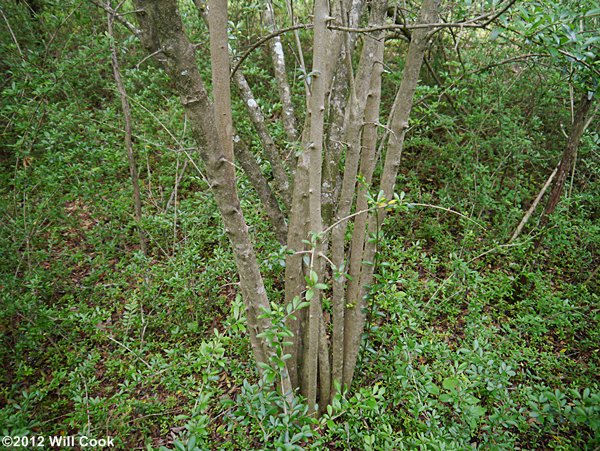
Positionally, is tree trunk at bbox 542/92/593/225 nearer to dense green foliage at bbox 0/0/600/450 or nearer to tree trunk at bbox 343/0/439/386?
dense green foliage at bbox 0/0/600/450

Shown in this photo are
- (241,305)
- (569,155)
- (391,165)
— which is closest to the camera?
(241,305)

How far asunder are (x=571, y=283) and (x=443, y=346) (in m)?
2.32

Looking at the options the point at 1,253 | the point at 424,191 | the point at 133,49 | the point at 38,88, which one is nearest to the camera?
the point at 38,88

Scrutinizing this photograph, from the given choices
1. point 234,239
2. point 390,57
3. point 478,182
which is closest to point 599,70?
point 234,239

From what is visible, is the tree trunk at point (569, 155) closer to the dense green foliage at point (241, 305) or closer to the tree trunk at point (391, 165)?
the dense green foliage at point (241, 305)

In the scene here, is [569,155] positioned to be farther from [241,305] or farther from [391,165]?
[241,305]

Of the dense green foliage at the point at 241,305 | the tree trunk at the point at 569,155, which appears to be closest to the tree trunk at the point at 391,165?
the dense green foliage at the point at 241,305

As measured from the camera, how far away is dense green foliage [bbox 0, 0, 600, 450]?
186cm

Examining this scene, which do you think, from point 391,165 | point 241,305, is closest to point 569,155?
point 391,165

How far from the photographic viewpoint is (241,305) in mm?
1605

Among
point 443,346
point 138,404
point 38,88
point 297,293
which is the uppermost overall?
point 38,88

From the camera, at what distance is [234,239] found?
161cm

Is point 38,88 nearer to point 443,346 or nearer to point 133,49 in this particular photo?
point 443,346

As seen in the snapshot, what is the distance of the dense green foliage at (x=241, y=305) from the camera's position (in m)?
1.86
